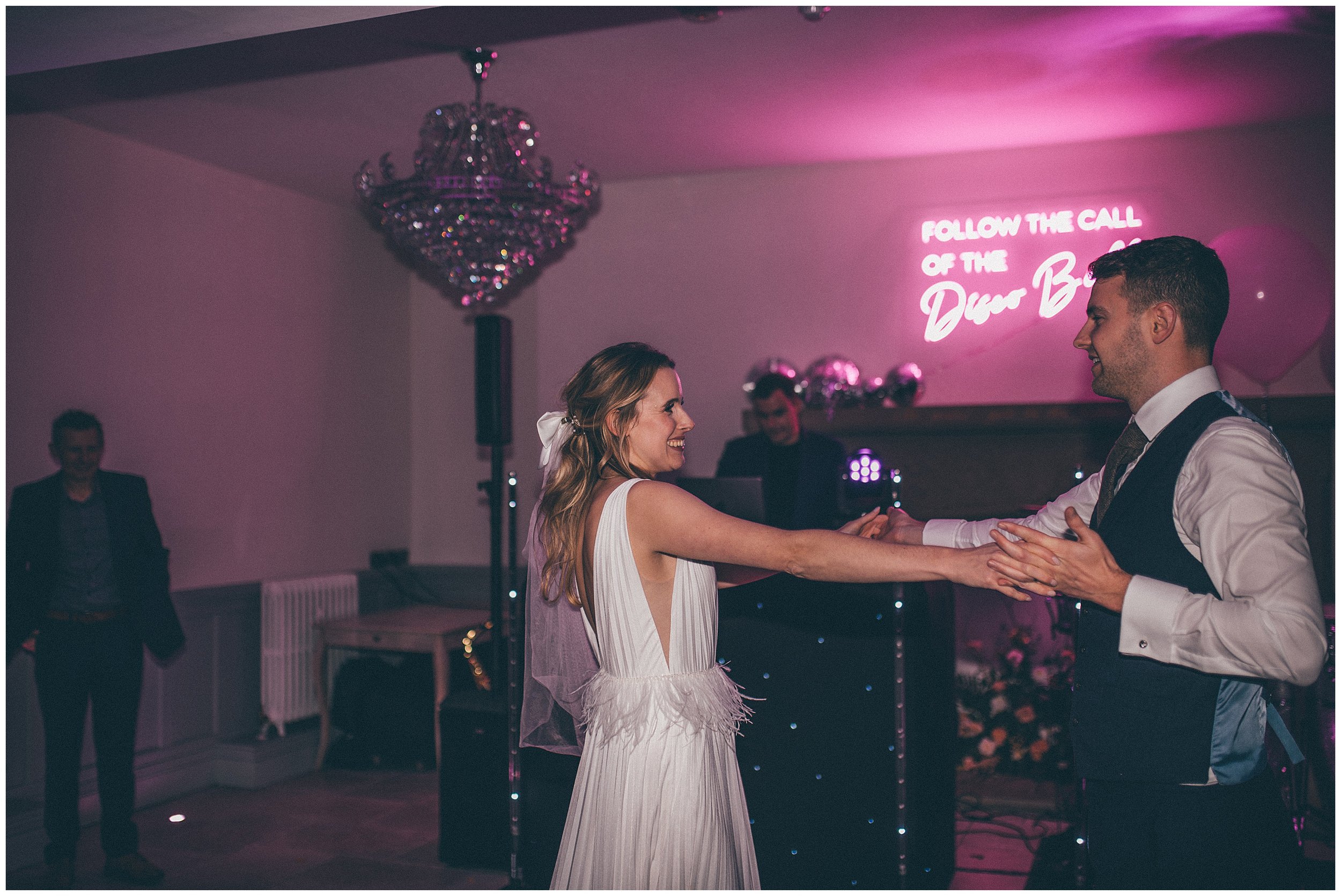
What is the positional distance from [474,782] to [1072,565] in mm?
2987

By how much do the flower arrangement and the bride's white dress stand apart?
9.88 feet

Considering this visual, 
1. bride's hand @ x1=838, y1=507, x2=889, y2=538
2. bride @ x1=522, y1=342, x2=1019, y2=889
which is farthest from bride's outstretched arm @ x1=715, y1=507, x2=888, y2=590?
bride @ x1=522, y1=342, x2=1019, y2=889

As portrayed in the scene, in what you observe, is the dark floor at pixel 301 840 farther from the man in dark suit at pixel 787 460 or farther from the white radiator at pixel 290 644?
the man in dark suit at pixel 787 460

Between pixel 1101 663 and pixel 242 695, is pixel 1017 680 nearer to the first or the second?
pixel 1101 663

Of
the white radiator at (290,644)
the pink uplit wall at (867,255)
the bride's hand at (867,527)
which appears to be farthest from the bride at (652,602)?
the white radiator at (290,644)

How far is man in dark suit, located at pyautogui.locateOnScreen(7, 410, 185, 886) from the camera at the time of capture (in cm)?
397

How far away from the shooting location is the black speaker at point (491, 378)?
4.51 metres

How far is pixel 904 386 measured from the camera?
17.5 ft

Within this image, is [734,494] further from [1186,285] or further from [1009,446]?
[1009,446]

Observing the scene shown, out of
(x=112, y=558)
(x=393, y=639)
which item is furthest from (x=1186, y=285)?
(x=393, y=639)

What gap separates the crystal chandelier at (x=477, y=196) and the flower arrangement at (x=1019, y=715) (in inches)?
116

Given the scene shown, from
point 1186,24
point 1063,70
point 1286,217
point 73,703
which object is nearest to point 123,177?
point 73,703

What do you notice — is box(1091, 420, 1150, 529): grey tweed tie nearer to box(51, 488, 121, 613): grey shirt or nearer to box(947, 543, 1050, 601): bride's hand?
box(947, 543, 1050, 601): bride's hand

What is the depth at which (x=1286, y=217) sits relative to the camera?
16.5 ft
